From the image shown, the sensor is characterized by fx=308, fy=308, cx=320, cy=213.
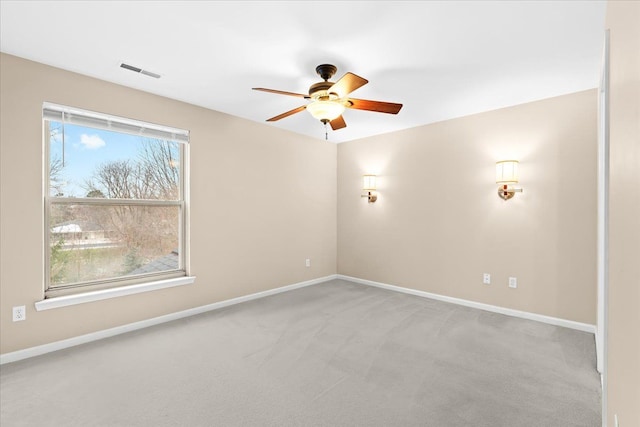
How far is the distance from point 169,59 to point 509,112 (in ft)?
12.1

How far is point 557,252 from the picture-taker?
3.34 meters

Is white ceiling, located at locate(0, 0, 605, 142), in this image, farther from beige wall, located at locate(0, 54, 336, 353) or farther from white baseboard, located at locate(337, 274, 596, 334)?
white baseboard, located at locate(337, 274, 596, 334)

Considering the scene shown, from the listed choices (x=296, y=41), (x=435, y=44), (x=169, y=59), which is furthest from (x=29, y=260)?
(x=435, y=44)

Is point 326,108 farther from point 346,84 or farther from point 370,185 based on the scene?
point 370,185

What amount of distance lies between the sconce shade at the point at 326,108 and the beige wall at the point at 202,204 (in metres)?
1.74

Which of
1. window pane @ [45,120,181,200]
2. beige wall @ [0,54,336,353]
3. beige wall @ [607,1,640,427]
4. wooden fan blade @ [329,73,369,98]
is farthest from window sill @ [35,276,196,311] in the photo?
beige wall @ [607,1,640,427]

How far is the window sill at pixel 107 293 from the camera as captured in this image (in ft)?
8.86

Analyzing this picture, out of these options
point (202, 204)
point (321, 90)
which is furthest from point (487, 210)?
point (202, 204)

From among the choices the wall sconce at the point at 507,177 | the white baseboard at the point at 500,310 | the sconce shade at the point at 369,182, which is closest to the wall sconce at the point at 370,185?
the sconce shade at the point at 369,182

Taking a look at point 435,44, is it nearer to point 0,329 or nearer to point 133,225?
point 133,225

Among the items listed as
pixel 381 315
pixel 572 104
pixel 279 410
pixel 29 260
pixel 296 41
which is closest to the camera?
pixel 279 410

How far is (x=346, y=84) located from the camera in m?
2.40

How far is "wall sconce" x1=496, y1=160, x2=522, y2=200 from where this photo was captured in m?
3.48

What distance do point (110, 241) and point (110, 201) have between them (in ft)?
1.36
